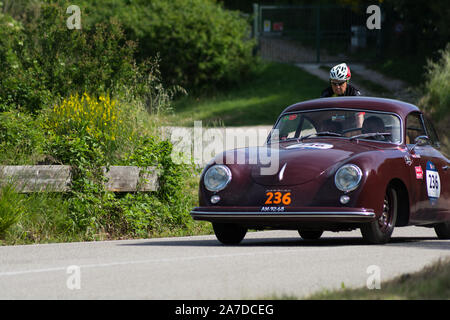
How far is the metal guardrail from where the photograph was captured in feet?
37.3

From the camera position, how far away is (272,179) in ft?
31.1

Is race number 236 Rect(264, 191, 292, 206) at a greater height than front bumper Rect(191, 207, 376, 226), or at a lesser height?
greater

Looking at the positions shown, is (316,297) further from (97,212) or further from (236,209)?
(97,212)

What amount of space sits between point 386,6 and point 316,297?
32285 millimetres

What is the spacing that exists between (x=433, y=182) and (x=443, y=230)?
1.07 m

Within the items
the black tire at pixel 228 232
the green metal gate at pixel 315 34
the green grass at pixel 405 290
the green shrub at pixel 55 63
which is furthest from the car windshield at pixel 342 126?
the green metal gate at pixel 315 34

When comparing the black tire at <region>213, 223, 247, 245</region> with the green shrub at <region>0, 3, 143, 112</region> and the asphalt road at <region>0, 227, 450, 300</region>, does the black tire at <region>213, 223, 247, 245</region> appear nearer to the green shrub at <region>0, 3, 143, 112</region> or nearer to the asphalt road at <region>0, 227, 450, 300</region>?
the asphalt road at <region>0, 227, 450, 300</region>

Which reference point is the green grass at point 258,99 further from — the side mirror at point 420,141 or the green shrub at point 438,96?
the side mirror at point 420,141

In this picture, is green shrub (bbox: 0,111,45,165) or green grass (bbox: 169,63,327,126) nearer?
green shrub (bbox: 0,111,45,165)

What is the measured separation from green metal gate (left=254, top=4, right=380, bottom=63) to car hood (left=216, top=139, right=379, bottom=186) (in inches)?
1059

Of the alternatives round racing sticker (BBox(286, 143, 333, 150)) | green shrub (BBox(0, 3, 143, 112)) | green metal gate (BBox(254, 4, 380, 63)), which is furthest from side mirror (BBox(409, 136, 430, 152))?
green metal gate (BBox(254, 4, 380, 63))

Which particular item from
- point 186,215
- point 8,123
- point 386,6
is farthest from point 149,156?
point 386,6

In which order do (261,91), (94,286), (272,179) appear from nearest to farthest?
1. (94,286)
2. (272,179)
3. (261,91)

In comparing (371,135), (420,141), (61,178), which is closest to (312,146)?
(371,135)
